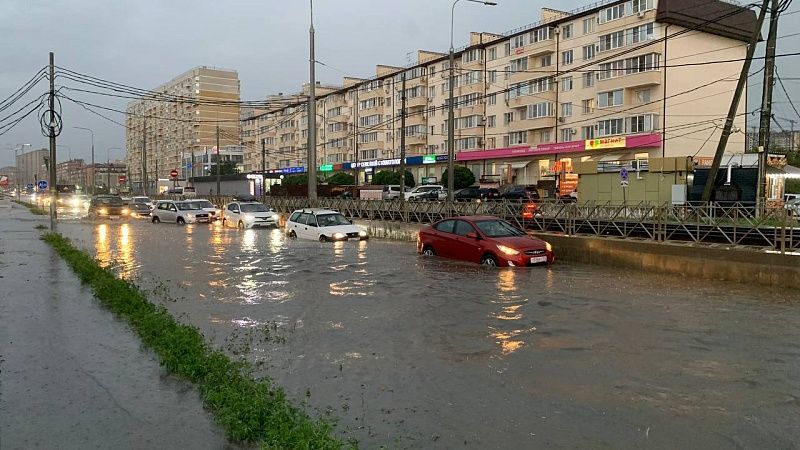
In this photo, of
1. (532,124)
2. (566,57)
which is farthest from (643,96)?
(532,124)

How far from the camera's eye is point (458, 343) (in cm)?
846

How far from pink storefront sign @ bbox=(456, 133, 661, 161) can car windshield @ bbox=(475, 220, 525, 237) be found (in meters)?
32.6

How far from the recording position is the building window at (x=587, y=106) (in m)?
53.2

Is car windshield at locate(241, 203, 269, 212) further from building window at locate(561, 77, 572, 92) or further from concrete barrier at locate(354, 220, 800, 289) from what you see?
building window at locate(561, 77, 572, 92)

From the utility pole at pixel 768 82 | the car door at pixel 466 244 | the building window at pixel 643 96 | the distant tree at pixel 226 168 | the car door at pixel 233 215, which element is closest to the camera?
the car door at pixel 466 244

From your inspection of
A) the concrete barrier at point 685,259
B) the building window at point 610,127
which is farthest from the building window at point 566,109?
the concrete barrier at point 685,259

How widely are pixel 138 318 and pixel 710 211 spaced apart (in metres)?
13.6

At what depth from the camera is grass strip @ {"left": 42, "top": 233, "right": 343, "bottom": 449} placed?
477 centimetres

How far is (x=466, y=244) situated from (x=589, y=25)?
4170cm

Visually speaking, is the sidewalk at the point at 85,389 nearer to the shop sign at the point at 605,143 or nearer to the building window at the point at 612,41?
the shop sign at the point at 605,143

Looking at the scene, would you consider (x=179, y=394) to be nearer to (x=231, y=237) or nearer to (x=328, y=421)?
(x=328, y=421)

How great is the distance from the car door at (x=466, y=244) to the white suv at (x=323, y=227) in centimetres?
767

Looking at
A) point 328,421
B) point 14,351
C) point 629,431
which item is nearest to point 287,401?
point 328,421

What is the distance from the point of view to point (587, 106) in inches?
2111
